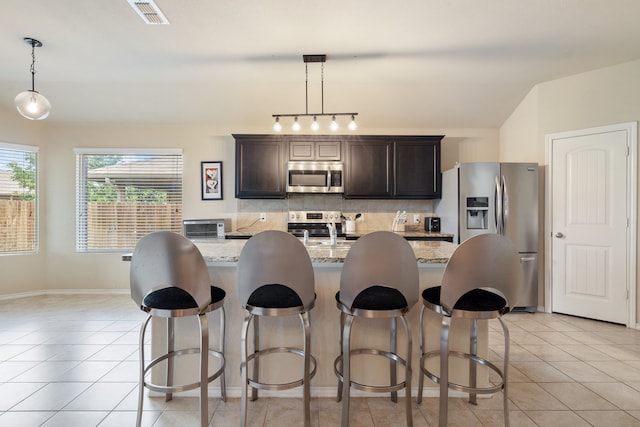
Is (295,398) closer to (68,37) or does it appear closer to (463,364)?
(463,364)

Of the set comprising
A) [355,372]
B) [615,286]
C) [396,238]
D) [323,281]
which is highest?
[396,238]

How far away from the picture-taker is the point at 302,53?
306 cm

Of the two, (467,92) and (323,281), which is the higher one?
(467,92)

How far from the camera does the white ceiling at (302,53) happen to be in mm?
2400

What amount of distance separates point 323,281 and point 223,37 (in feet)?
7.52

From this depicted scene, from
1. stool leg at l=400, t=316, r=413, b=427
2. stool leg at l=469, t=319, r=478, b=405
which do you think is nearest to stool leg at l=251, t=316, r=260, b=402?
stool leg at l=400, t=316, r=413, b=427

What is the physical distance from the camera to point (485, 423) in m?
1.73

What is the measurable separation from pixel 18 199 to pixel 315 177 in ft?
12.9

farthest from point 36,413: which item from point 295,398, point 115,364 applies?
point 295,398

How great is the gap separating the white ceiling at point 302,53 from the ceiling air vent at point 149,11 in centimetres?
6

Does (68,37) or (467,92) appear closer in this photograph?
(68,37)

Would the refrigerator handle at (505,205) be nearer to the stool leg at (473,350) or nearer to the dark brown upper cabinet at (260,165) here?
the stool leg at (473,350)

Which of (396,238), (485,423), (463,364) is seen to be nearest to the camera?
(396,238)

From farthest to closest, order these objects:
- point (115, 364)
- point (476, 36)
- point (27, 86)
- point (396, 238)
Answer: point (27, 86)
point (476, 36)
point (115, 364)
point (396, 238)
